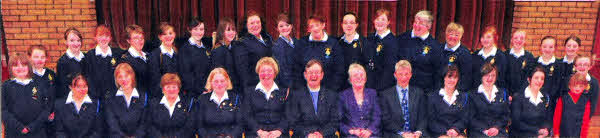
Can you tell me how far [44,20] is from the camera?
214 inches

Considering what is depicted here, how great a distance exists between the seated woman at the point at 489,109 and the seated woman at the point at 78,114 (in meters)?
2.99

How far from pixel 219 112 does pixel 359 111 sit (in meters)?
1.09

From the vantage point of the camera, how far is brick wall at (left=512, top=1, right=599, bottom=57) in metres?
5.56

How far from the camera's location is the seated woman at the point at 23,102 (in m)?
3.84

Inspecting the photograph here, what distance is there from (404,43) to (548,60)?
4.05 feet

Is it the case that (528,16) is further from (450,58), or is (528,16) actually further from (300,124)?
(300,124)

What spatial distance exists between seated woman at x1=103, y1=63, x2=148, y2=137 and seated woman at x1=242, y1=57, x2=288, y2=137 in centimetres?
81

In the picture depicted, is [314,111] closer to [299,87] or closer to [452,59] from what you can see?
[299,87]

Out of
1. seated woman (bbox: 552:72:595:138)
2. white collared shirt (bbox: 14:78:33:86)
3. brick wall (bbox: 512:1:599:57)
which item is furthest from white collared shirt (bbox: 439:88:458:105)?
white collared shirt (bbox: 14:78:33:86)

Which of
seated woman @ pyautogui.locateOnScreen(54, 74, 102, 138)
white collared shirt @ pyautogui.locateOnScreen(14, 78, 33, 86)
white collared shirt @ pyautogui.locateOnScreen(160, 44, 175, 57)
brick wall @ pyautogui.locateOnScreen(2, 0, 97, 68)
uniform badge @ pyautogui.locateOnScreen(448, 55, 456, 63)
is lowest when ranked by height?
seated woman @ pyautogui.locateOnScreen(54, 74, 102, 138)

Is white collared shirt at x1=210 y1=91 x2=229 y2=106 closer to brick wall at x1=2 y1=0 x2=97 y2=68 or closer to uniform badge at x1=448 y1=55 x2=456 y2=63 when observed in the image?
Result: uniform badge at x1=448 y1=55 x2=456 y2=63

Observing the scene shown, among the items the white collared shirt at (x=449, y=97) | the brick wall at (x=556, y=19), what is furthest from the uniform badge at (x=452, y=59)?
the brick wall at (x=556, y=19)

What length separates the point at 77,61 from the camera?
161 inches

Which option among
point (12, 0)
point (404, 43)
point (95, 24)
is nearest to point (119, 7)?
point (95, 24)
